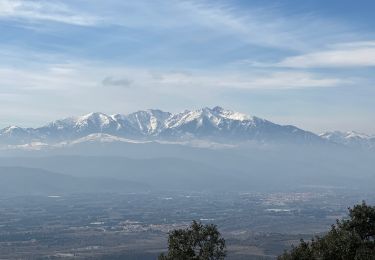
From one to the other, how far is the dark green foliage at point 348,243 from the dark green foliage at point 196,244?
7.82 m

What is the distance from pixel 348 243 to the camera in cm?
5547

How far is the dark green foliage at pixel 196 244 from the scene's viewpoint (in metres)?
58.0

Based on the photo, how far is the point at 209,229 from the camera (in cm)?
5872

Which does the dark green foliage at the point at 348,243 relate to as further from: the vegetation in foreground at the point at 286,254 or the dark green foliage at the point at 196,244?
the dark green foliage at the point at 196,244

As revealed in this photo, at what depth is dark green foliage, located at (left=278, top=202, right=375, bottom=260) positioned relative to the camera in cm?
5559

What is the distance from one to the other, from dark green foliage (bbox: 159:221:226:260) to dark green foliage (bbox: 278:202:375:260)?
25.7 ft

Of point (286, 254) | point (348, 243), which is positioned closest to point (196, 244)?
point (286, 254)

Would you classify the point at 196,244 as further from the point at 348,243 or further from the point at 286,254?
the point at 348,243

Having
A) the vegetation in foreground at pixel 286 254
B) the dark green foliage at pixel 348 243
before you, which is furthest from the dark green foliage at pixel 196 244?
the dark green foliage at pixel 348 243

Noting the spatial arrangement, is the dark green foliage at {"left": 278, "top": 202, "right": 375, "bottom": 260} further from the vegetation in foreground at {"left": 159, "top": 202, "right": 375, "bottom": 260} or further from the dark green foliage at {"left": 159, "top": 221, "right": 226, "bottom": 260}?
the dark green foliage at {"left": 159, "top": 221, "right": 226, "bottom": 260}

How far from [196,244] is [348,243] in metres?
14.1

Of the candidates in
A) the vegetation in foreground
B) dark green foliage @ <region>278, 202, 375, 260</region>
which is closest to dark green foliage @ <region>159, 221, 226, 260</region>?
the vegetation in foreground

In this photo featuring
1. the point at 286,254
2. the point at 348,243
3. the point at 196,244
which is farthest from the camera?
the point at 286,254

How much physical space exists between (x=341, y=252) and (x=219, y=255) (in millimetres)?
11181
